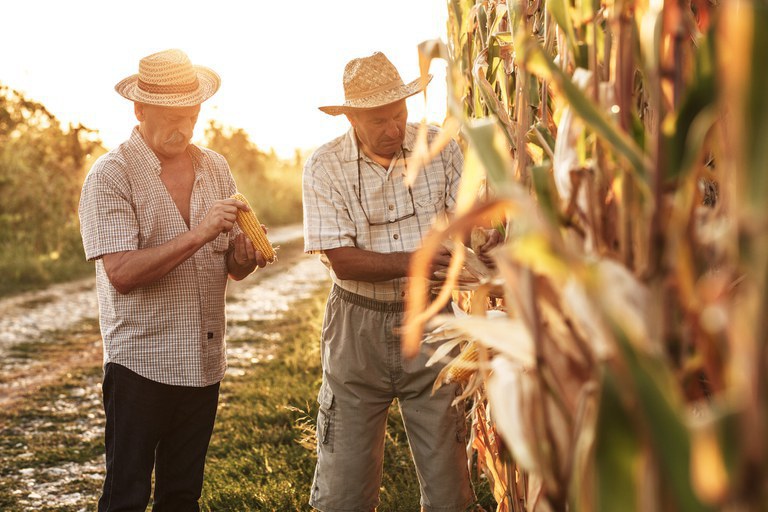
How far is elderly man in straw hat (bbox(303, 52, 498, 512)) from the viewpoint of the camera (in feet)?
9.51

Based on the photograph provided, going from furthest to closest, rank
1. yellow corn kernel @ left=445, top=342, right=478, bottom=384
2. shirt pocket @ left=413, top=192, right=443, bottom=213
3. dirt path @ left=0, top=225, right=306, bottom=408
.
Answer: dirt path @ left=0, top=225, right=306, bottom=408 → shirt pocket @ left=413, top=192, right=443, bottom=213 → yellow corn kernel @ left=445, top=342, right=478, bottom=384

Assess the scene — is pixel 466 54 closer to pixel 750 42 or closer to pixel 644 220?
pixel 644 220

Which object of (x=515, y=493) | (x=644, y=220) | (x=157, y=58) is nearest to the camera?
(x=644, y=220)

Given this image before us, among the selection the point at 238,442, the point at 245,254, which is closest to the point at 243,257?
the point at 245,254

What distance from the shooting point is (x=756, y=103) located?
695mm

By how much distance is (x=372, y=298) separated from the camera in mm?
2984

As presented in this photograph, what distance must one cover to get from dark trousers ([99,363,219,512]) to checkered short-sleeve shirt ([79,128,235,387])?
0.07m

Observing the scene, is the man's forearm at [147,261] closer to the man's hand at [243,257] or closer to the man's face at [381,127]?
the man's hand at [243,257]

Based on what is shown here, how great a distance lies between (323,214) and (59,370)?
4.45 meters

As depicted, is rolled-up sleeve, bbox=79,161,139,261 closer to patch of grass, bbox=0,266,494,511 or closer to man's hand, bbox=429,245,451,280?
man's hand, bbox=429,245,451,280

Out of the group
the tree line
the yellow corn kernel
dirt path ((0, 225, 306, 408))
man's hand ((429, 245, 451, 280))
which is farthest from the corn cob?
the tree line

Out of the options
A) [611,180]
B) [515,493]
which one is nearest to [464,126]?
[611,180]

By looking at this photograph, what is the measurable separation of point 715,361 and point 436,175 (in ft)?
7.28

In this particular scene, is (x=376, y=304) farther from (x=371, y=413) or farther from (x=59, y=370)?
(x=59, y=370)
